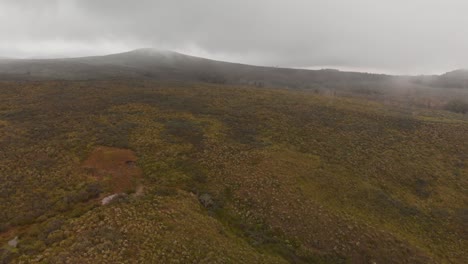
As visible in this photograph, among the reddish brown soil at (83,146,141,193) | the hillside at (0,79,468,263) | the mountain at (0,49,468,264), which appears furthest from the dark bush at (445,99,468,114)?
the reddish brown soil at (83,146,141,193)

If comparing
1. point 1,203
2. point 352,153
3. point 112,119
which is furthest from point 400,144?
point 1,203

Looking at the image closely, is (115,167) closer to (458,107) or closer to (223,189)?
(223,189)

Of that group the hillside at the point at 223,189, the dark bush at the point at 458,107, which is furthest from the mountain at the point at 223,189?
the dark bush at the point at 458,107

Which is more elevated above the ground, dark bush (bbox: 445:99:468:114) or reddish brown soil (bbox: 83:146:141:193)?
dark bush (bbox: 445:99:468:114)

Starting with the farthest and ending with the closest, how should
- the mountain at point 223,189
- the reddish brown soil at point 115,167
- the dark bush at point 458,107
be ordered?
1. the dark bush at point 458,107
2. the reddish brown soil at point 115,167
3. the mountain at point 223,189

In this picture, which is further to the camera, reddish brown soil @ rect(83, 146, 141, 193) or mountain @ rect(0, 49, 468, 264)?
reddish brown soil @ rect(83, 146, 141, 193)

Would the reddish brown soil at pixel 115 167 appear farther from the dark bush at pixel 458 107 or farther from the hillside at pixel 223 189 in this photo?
the dark bush at pixel 458 107

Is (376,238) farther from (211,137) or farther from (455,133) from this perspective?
(455,133)

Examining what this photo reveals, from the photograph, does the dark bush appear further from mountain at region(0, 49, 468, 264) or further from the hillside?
the hillside
